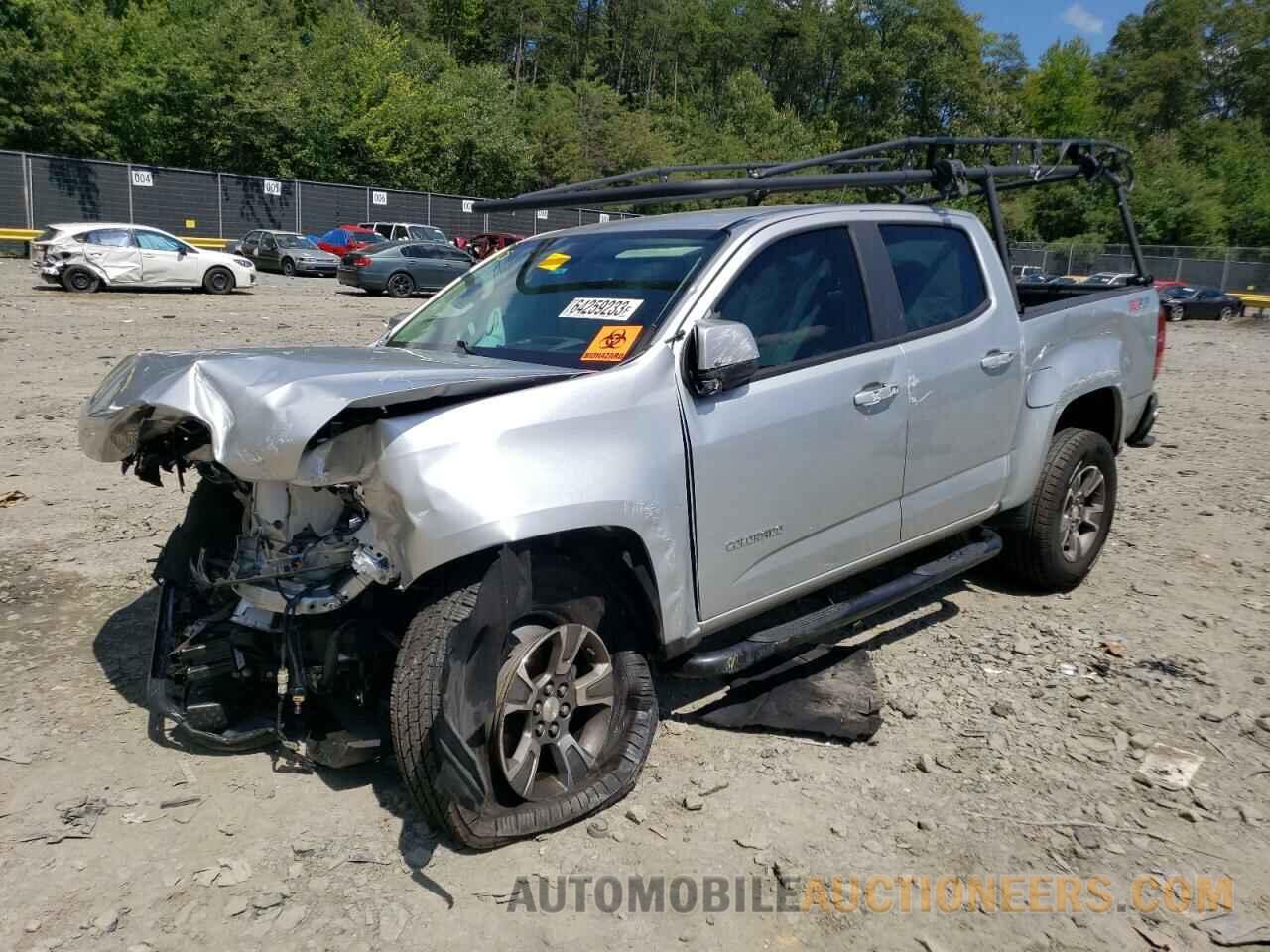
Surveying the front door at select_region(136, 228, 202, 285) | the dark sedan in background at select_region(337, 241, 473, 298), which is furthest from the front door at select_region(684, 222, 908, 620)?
the dark sedan in background at select_region(337, 241, 473, 298)

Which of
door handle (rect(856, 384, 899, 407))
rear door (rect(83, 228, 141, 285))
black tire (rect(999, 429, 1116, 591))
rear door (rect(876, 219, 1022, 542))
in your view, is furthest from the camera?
rear door (rect(83, 228, 141, 285))

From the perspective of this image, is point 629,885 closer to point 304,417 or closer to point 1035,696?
point 304,417

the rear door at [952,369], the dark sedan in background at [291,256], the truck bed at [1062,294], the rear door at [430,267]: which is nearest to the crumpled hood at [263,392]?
the rear door at [952,369]

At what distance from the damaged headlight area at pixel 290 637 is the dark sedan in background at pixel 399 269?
23317mm

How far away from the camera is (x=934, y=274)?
14.8 feet

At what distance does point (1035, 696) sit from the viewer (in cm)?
423

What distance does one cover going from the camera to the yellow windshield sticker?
4184mm

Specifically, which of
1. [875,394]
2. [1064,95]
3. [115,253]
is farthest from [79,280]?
[1064,95]

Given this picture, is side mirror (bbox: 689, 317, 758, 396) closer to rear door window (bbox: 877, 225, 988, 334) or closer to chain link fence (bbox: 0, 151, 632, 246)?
rear door window (bbox: 877, 225, 988, 334)

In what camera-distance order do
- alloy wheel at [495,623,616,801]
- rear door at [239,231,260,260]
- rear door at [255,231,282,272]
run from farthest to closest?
1. rear door at [239,231,260,260]
2. rear door at [255,231,282,272]
3. alloy wheel at [495,623,616,801]

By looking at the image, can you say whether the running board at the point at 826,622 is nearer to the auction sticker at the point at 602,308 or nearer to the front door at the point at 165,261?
the auction sticker at the point at 602,308

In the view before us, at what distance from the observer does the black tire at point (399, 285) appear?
2603 centimetres

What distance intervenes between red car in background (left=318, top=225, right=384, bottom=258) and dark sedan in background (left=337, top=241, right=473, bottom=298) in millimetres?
7941

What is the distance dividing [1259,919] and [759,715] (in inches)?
66.6
